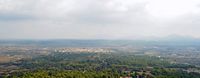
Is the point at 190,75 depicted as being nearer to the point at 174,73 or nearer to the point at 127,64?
the point at 174,73

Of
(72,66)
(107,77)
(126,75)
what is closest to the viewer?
(107,77)

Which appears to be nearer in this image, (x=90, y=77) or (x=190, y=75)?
(x=90, y=77)

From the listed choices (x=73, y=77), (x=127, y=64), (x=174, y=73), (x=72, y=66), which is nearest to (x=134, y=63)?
(x=127, y=64)

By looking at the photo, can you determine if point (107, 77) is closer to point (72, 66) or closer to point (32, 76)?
point (32, 76)

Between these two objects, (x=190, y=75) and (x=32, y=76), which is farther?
(x=190, y=75)

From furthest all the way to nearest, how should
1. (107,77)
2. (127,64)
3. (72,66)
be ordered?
(127,64), (72,66), (107,77)

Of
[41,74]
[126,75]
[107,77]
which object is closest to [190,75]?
[126,75]

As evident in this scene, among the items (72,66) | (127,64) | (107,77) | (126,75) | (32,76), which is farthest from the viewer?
(127,64)

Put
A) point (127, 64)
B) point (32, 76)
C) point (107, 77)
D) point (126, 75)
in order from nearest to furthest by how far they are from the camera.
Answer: point (32, 76)
point (107, 77)
point (126, 75)
point (127, 64)
